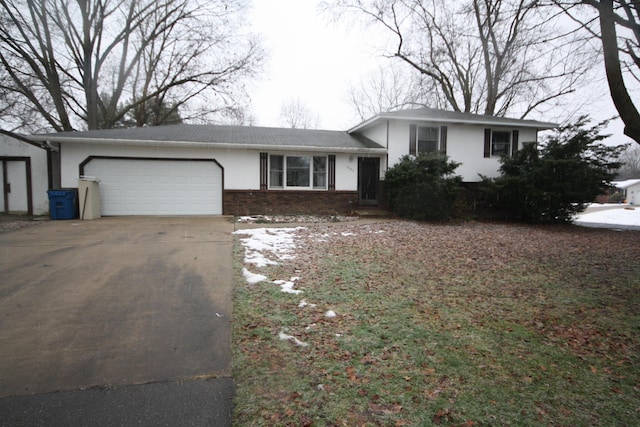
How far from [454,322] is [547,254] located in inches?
190

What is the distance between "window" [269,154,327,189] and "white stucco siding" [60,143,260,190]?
27.7 inches

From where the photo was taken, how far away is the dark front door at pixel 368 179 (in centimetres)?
1484

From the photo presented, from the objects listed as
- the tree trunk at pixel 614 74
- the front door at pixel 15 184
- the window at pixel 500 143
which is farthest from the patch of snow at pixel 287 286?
the window at pixel 500 143

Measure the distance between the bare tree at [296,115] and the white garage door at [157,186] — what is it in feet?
80.6

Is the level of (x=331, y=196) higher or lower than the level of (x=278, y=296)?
higher

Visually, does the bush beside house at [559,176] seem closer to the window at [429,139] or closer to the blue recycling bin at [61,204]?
the window at [429,139]

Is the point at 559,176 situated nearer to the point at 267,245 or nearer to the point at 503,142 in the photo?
the point at 503,142

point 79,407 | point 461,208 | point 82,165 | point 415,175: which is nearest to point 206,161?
point 82,165

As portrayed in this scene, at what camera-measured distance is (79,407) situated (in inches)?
89.0

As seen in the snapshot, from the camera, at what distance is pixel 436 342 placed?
3.21 m

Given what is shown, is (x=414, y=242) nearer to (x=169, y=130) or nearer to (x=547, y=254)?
(x=547, y=254)

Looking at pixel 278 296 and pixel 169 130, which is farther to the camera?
pixel 169 130

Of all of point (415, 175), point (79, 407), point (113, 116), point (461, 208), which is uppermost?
point (113, 116)

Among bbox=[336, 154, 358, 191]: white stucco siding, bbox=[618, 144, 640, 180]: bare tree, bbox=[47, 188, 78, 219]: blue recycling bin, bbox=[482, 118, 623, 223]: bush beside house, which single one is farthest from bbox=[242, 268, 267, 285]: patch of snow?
bbox=[618, 144, 640, 180]: bare tree
